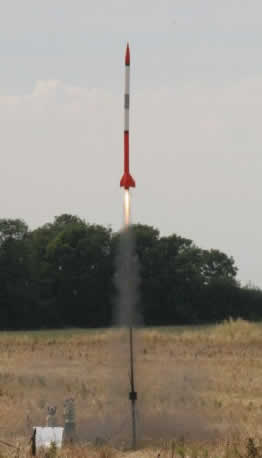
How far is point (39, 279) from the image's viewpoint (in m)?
87.6

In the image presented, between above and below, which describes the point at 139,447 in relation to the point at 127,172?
below

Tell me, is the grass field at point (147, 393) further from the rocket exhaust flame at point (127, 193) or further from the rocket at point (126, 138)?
the rocket at point (126, 138)

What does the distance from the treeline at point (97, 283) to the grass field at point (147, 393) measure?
31.2 meters

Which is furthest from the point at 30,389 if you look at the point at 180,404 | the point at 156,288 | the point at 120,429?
the point at 156,288

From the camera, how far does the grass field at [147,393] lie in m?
17.9

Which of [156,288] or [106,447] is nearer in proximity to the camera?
[106,447]

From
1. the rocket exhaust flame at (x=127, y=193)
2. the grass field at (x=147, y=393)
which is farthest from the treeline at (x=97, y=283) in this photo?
the rocket exhaust flame at (x=127, y=193)

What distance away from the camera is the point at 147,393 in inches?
1038

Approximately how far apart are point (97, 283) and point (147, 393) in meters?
53.5

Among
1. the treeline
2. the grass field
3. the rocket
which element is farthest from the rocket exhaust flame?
the treeline

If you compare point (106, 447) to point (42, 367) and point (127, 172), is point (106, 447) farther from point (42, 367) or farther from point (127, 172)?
point (42, 367)

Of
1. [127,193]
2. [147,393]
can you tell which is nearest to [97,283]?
[147,393]

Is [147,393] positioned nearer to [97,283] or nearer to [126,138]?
[126,138]

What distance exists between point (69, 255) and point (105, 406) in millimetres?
65250
